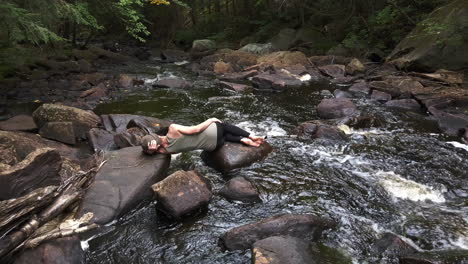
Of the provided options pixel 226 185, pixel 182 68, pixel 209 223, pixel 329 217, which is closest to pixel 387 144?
pixel 329 217

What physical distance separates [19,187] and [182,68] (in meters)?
16.6

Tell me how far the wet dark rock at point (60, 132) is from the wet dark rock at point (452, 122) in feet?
29.0

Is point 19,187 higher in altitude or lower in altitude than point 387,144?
higher

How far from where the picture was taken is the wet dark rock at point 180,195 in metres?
5.18

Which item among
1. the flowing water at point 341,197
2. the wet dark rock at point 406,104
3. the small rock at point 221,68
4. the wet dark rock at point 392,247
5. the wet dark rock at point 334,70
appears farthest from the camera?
the small rock at point 221,68

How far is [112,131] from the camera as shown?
8.91 meters

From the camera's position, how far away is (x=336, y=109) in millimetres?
10109

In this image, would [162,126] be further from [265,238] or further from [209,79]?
[209,79]

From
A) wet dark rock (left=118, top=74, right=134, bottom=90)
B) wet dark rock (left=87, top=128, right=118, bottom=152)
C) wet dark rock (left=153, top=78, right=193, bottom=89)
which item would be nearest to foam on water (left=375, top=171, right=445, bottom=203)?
wet dark rock (left=87, top=128, right=118, bottom=152)

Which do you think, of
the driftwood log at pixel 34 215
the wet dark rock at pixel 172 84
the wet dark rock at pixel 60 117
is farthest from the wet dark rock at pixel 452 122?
the wet dark rock at pixel 172 84

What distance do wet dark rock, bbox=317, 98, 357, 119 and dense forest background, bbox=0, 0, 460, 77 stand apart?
4532 millimetres

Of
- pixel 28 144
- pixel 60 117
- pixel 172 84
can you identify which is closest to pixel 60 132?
pixel 60 117

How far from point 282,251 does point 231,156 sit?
3.04 metres

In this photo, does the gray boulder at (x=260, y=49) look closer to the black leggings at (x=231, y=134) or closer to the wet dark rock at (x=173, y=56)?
the wet dark rock at (x=173, y=56)
